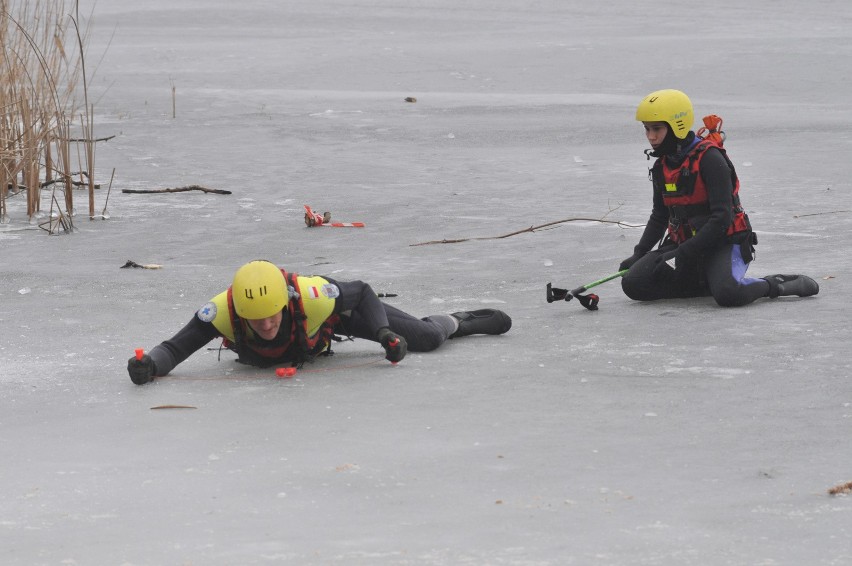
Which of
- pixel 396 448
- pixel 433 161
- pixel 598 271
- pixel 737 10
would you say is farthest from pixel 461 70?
pixel 396 448

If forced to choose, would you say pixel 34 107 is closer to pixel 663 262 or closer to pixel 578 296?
pixel 578 296

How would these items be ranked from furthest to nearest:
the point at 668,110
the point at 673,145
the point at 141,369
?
the point at 673,145 < the point at 668,110 < the point at 141,369

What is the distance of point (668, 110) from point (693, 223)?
67cm

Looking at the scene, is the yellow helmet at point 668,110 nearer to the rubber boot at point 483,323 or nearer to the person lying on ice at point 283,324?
the rubber boot at point 483,323

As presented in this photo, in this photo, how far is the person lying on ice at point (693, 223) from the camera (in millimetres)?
7574

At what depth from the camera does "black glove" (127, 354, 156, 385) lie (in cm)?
617

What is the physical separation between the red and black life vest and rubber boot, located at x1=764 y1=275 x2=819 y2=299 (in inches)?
13.4

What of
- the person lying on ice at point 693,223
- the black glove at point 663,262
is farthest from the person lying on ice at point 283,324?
the person lying on ice at point 693,223

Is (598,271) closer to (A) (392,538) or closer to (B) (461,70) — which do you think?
(A) (392,538)

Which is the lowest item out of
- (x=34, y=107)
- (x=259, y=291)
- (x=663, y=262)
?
(x=663, y=262)

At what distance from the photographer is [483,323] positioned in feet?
23.3

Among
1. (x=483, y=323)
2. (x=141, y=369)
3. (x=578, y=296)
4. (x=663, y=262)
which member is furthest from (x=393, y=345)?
(x=663, y=262)

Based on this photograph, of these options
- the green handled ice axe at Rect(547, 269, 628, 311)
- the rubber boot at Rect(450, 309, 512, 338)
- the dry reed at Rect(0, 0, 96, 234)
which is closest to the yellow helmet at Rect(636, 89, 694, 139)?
Answer: the green handled ice axe at Rect(547, 269, 628, 311)

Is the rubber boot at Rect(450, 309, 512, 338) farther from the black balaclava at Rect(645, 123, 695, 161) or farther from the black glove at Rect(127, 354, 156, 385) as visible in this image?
the black glove at Rect(127, 354, 156, 385)
